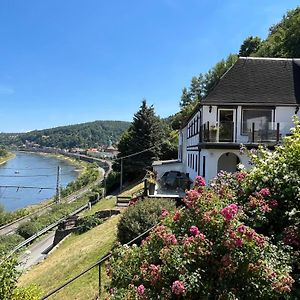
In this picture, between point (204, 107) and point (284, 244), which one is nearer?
point (284, 244)

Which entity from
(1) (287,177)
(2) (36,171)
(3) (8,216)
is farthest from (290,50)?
(2) (36,171)

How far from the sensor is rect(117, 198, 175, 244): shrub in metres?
11.2

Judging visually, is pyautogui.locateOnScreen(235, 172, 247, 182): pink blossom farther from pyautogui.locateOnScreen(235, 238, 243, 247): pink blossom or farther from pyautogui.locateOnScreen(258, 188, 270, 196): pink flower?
pyautogui.locateOnScreen(235, 238, 243, 247): pink blossom

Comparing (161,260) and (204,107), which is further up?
(204,107)

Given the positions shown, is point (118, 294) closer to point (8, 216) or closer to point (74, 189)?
point (8, 216)

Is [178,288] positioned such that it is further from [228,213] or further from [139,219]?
[139,219]

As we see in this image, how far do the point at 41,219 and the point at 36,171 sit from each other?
7897cm

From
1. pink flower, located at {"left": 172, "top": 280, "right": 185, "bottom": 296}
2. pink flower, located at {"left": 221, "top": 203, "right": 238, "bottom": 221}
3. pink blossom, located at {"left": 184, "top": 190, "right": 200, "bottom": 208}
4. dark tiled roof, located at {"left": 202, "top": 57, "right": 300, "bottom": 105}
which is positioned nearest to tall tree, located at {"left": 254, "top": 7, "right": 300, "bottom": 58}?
dark tiled roof, located at {"left": 202, "top": 57, "right": 300, "bottom": 105}

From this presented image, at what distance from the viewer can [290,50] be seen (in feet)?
155

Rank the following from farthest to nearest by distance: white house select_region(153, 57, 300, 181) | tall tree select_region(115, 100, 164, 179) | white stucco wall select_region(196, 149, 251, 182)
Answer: tall tree select_region(115, 100, 164, 179) → white stucco wall select_region(196, 149, 251, 182) → white house select_region(153, 57, 300, 181)

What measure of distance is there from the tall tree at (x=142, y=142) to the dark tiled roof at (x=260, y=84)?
22.5 metres

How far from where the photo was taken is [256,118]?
732 inches

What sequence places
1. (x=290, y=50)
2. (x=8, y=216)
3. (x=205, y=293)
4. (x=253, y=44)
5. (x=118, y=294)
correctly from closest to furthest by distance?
(x=205, y=293), (x=118, y=294), (x=8, y=216), (x=290, y=50), (x=253, y=44)

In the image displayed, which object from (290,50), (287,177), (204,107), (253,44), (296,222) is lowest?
(296,222)
